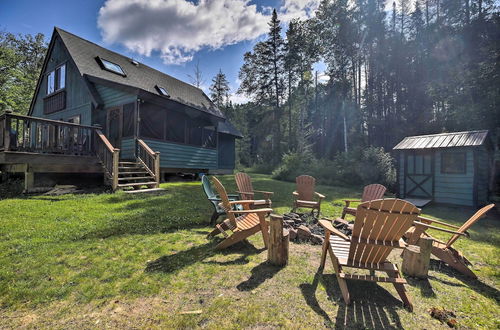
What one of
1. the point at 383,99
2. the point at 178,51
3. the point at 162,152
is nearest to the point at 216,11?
the point at 162,152

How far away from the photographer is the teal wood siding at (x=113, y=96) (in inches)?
369

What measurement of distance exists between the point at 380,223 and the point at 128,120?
10.0 meters

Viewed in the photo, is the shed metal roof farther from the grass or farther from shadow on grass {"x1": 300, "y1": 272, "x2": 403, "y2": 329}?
shadow on grass {"x1": 300, "y1": 272, "x2": 403, "y2": 329}

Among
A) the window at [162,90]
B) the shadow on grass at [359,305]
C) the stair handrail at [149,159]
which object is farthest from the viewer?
the window at [162,90]

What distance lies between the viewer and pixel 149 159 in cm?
855

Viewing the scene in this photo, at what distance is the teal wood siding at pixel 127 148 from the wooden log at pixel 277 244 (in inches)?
312

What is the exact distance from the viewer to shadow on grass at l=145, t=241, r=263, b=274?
2.81m

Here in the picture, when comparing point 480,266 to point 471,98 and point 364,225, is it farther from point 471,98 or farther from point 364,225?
point 471,98

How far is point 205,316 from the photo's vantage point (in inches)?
77.0

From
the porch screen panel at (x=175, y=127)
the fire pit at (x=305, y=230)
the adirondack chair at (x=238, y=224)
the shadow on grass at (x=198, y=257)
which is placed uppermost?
the porch screen panel at (x=175, y=127)

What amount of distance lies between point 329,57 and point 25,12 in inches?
855

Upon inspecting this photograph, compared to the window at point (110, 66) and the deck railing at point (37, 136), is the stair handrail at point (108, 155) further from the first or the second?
the window at point (110, 66)

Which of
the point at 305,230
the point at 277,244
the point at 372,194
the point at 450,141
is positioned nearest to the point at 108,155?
the point at 305,230

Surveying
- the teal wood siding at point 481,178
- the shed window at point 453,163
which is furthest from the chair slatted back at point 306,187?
the teal wood siding at point 481,178
